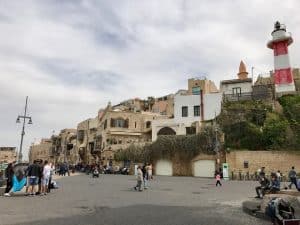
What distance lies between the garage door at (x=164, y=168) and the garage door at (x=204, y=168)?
369 centimetres

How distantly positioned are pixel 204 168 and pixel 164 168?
5691 millimetres

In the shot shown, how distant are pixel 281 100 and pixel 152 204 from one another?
34.9 meters

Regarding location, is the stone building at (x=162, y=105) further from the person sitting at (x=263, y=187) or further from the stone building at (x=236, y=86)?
the person sitting at (x=263, y=187)

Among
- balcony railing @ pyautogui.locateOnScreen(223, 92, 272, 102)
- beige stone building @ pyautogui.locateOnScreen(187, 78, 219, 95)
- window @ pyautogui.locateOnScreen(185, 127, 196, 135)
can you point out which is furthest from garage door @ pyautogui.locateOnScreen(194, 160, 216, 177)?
beige stone building @ pyautogui.locateOnScreen(187, 78, 219, 95)

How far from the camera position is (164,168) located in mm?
43000

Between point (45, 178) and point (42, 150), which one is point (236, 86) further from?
point (42, 150)

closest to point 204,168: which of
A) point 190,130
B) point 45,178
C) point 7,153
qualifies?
point 190,130

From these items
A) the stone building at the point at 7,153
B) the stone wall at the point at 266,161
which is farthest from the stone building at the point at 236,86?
the stone building at the point at 7,153

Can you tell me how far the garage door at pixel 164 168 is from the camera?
4241 centimetres

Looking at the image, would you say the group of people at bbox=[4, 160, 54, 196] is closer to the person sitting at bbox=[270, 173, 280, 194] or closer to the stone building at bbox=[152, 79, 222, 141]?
the person sitting at bbox=[270, 173, 280, 194]

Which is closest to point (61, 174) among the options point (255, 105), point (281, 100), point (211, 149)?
point (211, 149)

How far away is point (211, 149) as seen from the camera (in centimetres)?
3953

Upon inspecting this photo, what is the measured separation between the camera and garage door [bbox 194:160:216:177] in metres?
38.9

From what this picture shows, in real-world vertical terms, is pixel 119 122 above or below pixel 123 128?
above
